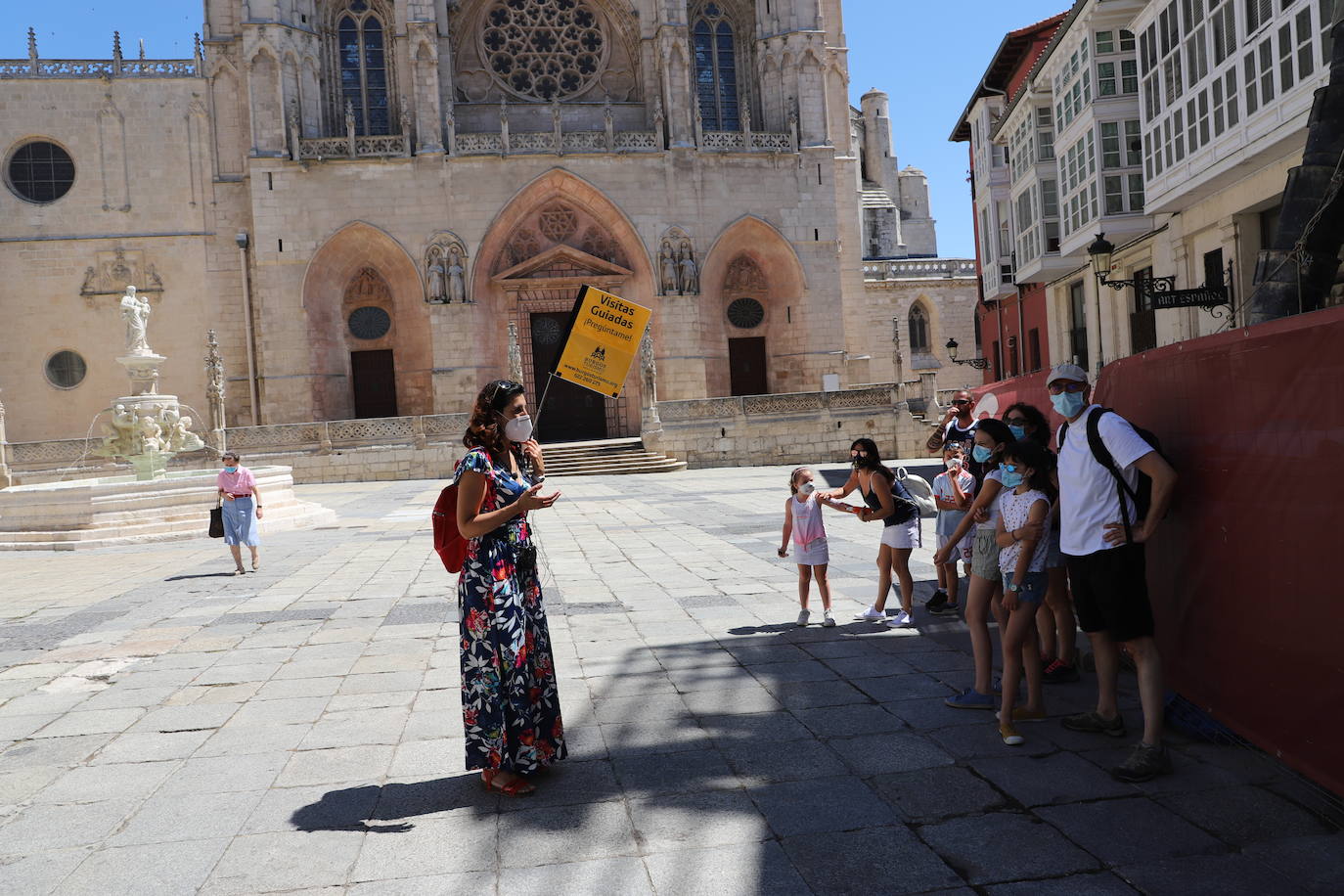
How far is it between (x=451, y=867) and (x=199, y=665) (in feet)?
13.5

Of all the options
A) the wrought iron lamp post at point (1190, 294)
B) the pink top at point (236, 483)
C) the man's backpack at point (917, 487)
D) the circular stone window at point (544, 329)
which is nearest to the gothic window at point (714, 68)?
the circular stone window at point (544, 329)

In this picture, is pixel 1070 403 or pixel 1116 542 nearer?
pixel 1116 542

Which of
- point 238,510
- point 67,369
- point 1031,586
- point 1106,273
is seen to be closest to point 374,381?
point 67,369

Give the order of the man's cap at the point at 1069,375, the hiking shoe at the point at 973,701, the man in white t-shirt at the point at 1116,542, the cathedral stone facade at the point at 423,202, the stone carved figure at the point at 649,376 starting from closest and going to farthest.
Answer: the man in white t-shirt at the point at 1116,542 → the man's cap at the point at 1069,375 → the hiking shoe at the point at 973,701 → the stone carved figure at the point at 649,376 → the cathedral stone facade at the point at 423,202

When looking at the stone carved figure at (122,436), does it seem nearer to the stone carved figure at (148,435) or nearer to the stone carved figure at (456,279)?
the stone carved figure at (148,435)

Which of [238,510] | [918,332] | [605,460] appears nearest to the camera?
[238,510]

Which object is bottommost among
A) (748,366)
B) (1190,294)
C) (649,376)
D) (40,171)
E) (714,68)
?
(649,376)

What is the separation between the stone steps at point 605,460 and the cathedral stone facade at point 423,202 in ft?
9.90

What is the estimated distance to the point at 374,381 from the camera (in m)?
33.4

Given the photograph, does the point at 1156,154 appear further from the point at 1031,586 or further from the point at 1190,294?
the point at 1031,586

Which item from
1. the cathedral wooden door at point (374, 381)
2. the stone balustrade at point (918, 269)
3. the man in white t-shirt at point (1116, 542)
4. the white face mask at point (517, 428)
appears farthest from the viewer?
the stone balustrade at point (918, 269)

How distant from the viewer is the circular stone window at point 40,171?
31.6 meters

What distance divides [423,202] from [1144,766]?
30504 millimetres

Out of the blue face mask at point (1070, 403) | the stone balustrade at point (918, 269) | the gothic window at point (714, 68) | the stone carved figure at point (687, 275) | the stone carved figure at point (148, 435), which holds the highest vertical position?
the gothic window at point (714, 68)
